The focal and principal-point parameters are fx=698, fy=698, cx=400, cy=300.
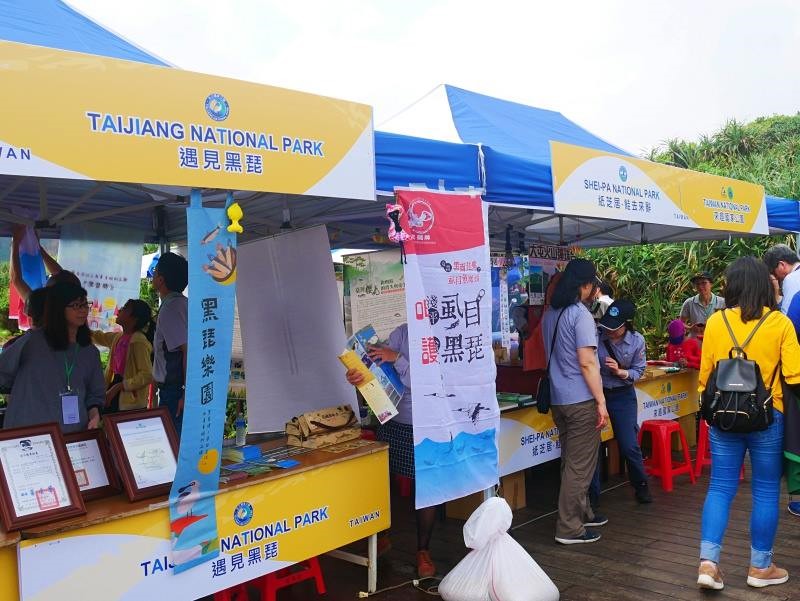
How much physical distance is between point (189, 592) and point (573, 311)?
2464 millimetres

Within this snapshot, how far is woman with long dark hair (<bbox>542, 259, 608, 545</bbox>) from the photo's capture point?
3.94 metres

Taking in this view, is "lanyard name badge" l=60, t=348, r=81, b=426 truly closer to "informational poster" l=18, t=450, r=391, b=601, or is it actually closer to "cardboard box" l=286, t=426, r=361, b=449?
"informational poster" l=18, t=450, r=391, b=601

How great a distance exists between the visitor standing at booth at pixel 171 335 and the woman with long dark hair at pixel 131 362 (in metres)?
0.53

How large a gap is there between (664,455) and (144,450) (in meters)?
3.84

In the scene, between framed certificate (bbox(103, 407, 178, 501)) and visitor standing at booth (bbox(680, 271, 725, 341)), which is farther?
visitor standing at booth (bbox(680, 271, 725, 341))

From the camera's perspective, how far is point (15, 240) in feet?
14.3

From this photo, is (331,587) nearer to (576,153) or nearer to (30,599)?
(30,599)

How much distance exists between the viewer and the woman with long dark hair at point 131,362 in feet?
14.3

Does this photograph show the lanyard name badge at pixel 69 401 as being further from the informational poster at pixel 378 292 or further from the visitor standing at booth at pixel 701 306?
the visitor standing at booth at pixel 701 306

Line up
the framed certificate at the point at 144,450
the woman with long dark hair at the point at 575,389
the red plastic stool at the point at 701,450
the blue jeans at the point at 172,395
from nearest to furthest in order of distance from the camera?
the framed certificate at the point at 144,450 → the blue jeans at the point at 172,395 → the woman with long dark hair at the point at 575,389 → the red plastic stool at the point at 701,450

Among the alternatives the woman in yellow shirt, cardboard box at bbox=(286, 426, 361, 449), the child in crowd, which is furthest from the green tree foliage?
cardboard box at bbox=(286, 426, 361, 449)

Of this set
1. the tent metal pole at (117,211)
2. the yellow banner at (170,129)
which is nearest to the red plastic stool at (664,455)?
the yellow banner at (170,129)

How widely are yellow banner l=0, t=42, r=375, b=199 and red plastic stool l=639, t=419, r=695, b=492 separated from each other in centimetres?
339

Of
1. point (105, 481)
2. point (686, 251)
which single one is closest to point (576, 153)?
point (105, 481)
